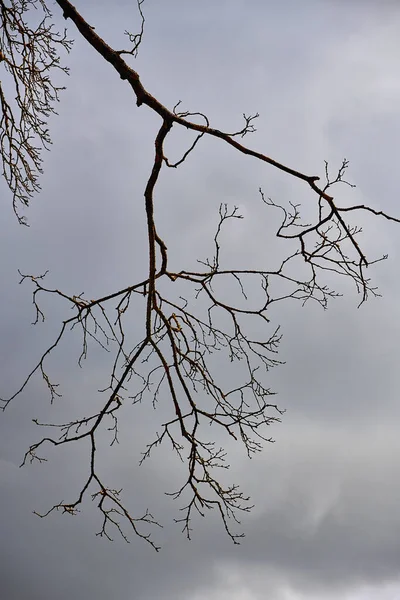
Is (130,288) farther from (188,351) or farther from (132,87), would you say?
(132,87)

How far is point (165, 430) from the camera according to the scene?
19.9ft

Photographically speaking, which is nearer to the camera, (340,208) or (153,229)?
(340,208)

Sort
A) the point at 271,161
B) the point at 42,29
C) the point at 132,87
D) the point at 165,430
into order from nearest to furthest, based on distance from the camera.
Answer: the point at 271,161
the point at 132,87
the point at 165,430
the point at 42,29

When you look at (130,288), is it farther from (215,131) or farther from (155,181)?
(215,131)

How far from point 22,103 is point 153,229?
2148 mm

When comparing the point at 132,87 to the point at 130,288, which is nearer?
the point at 132,87

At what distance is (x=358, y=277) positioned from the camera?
5.76 m

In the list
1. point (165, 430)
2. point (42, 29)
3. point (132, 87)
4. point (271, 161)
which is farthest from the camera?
point (42, 29)

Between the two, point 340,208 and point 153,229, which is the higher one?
point 340,208

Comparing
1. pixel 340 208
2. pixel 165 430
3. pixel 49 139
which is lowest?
pixel 165 430

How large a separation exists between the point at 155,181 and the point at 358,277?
5.99 ft

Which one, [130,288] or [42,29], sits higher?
[42,29]

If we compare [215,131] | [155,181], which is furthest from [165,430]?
[215,131]

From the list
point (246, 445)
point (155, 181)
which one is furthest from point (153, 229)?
point (246, 445)
